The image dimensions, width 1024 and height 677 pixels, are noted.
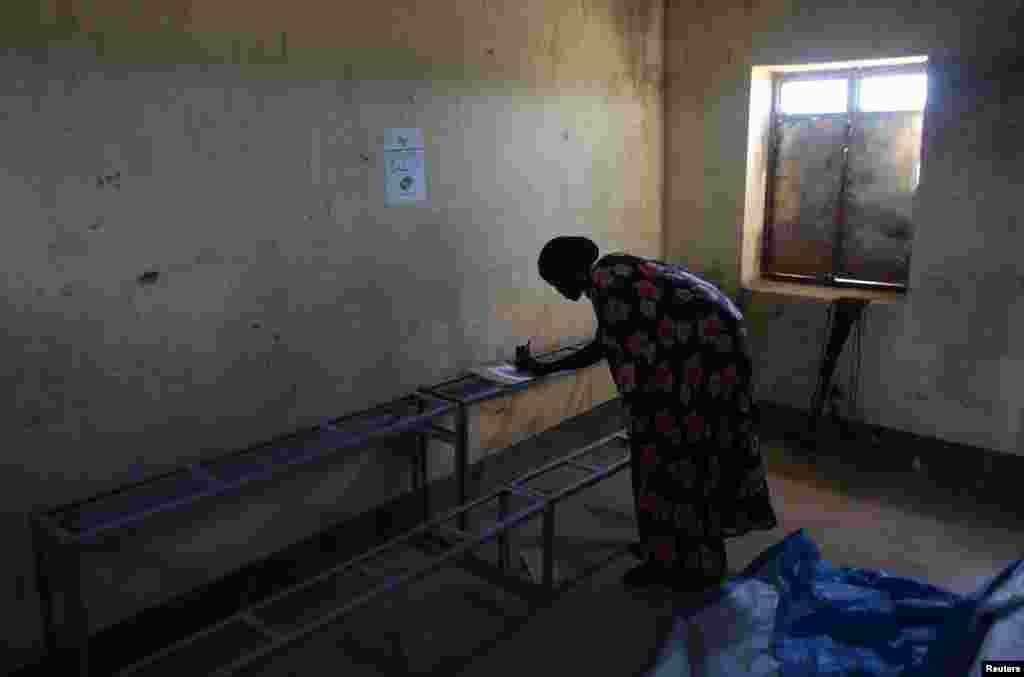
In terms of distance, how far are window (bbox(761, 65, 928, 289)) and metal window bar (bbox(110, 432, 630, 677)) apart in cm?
197

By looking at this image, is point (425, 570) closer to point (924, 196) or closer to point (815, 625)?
point (815, 625)

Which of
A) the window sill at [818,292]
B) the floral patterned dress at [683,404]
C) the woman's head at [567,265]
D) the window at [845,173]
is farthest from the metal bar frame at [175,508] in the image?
the window at [845,173]

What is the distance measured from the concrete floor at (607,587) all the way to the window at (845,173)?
120 centimetres

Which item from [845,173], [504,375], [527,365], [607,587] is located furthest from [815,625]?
[845,173]

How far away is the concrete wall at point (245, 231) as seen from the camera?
2.34 metres

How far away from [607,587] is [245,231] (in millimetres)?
1936

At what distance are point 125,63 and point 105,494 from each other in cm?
136

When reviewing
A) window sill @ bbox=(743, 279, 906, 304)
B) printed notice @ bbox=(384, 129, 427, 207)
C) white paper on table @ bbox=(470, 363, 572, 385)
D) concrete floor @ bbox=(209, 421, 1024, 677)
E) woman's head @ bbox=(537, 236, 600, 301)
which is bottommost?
concrete floor @ bbox=(209, 421, 1024, 677)

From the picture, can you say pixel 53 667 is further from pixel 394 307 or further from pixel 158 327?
pixel 394 307

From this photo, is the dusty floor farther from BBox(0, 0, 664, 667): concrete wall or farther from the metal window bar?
BBox(0, 0, 664, 667): concrete wall

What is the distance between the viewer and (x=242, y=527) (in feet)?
9.74

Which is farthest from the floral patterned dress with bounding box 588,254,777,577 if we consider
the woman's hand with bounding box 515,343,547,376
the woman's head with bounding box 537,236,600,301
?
the woman's hand with bounding box 515,343,547,376

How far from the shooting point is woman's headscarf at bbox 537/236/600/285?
9.46 feet

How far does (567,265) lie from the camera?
9.48ft
